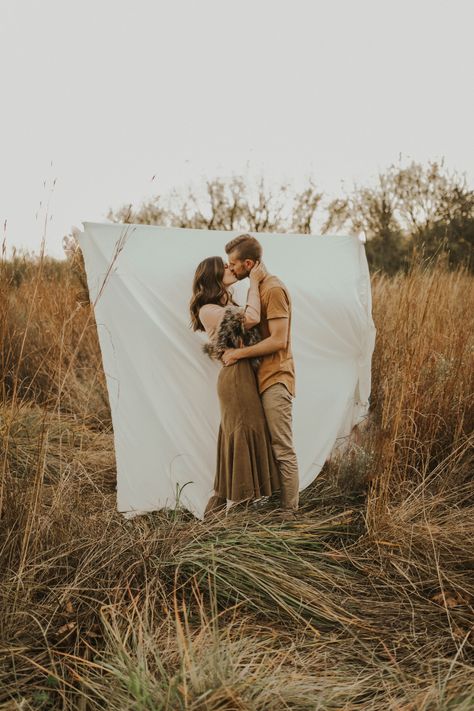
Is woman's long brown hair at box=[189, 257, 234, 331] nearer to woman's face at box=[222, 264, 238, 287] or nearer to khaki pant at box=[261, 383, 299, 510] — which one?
woman's face at box=[222, 264, 238, 287]

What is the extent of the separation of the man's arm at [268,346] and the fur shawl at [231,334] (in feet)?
0.11

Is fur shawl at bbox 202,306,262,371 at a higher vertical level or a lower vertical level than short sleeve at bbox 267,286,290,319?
lower

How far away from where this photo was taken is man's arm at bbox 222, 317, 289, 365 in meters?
3.07

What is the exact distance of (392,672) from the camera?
2002mm

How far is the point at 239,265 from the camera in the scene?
3197mm

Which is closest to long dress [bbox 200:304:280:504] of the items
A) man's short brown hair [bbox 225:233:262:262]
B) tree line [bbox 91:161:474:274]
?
man's short brown hair [bbox 225:233:262:262]

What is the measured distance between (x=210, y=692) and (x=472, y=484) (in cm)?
219

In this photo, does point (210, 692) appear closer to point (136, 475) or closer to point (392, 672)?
point (392, 672)

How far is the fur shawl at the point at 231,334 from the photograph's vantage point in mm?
3080

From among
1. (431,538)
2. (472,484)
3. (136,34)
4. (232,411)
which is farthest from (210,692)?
(136,34)

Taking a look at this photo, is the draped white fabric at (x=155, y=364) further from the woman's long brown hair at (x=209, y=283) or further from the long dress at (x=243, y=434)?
the long dress at (x=243, y=434)

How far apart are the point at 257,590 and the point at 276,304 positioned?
55.0 inches

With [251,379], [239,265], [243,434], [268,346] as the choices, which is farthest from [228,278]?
[243,434]

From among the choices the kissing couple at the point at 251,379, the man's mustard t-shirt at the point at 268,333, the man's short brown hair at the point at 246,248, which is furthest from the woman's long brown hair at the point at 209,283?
the man's mustard t-shirt at the point at 268,333
